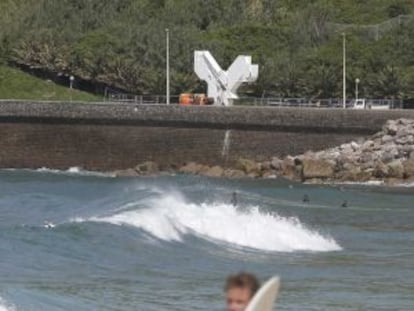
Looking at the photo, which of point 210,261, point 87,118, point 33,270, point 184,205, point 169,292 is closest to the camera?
point 169,292

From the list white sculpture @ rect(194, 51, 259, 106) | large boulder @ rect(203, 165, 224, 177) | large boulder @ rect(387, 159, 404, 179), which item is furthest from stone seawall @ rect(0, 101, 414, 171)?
white sculpture @ rect(194, 51, 259, 106)

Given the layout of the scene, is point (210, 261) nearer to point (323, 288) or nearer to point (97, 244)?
point (97, 244)

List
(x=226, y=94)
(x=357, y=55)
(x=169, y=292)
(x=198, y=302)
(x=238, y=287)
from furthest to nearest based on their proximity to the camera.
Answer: (x=357, y=55), (x=226, y=94), (x=169, y=292), (x=198, y=302), (x=238, y=287)

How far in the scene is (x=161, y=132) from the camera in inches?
2498

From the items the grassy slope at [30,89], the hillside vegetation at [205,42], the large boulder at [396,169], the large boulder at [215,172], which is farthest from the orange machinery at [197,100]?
the large boulder at [396,169]

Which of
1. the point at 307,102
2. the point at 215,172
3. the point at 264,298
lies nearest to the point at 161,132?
the point at 215,172

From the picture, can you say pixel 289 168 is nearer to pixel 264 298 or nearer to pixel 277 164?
pixel 277 164

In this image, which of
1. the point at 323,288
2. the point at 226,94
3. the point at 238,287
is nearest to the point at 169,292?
the point at 323,288

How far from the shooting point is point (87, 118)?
6378 cm

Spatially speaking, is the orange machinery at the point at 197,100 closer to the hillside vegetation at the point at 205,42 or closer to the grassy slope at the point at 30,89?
the hillside vegetation at the point at 205,42

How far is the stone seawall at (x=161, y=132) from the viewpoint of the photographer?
2441 inches

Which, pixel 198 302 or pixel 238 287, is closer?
pixel 238 287

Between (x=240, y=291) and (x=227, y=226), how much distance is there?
24.5m

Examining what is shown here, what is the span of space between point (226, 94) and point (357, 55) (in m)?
15.6
